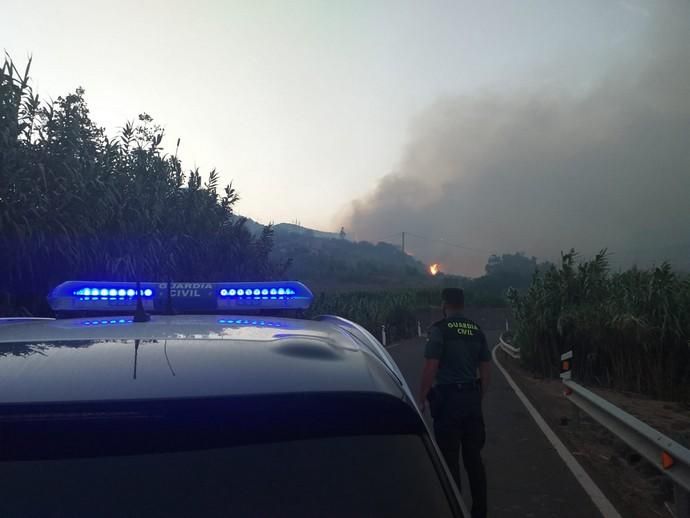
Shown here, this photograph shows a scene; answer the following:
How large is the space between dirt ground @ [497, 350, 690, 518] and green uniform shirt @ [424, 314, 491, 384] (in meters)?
2.04

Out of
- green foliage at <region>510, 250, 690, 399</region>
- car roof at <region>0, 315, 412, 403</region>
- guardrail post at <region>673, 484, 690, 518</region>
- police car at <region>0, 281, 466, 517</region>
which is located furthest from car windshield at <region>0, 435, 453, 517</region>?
green foliage at <region>510, 250, 690, 399</region>

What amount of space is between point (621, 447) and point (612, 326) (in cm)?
767

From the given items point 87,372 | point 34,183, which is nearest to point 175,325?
point 87,372

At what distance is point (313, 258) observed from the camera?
8869 centimetres

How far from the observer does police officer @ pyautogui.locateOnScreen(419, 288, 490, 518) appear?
5398 mm

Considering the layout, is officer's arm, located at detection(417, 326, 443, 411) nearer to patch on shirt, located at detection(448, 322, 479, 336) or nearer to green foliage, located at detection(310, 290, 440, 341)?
patch on shirt, located at detection(448, 322, 479, 336)

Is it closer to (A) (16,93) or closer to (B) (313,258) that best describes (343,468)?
(A) (16,93)

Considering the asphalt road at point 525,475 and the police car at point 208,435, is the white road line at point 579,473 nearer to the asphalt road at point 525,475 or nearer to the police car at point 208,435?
the asphalt road at point 525,475

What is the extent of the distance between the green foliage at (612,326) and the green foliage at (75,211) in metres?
10.0

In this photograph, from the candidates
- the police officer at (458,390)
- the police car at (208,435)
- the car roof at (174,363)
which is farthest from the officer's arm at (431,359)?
the police car at (208,435)

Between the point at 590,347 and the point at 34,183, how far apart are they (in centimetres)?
1441

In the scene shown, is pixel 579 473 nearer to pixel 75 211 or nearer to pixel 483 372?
pixel 483 372

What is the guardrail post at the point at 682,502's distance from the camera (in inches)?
203

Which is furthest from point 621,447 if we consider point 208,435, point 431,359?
point 208,435
